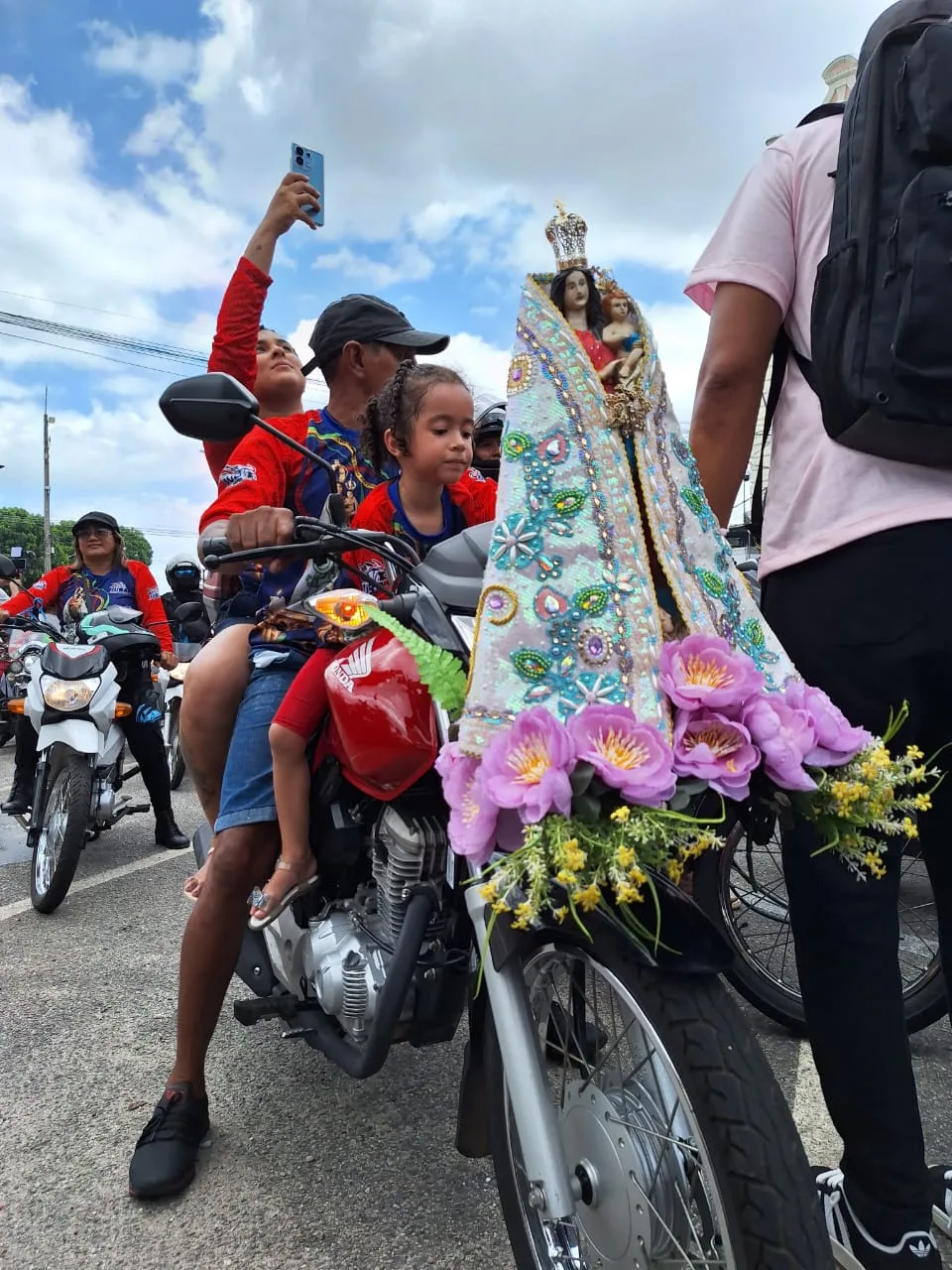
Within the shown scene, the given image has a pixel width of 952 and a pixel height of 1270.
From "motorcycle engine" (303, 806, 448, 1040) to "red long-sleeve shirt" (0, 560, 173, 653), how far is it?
4.30 meters

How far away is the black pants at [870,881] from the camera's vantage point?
1.44m

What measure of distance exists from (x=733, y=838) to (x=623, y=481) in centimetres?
160

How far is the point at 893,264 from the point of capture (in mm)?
1362

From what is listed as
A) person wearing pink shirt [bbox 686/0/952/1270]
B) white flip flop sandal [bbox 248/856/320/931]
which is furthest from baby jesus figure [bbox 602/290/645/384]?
white flip flop sandal [bbox 248/856/320/931]

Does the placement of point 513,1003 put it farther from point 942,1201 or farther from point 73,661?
point 73,661

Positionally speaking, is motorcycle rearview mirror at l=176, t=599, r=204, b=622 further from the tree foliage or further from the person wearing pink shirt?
the tree foliage

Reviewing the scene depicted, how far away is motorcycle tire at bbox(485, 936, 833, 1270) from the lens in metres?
1.10

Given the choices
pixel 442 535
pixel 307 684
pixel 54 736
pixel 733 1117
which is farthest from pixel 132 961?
pixel 733 1117

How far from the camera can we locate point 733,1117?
1116 mm

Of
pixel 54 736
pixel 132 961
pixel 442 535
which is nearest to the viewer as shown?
pixel 442 535

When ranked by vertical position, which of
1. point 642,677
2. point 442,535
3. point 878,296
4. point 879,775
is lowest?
point 879,775

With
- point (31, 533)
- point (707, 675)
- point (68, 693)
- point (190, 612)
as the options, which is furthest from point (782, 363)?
point (31, 533)

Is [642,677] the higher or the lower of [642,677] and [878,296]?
the lower

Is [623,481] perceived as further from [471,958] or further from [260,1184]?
[260,1184]
